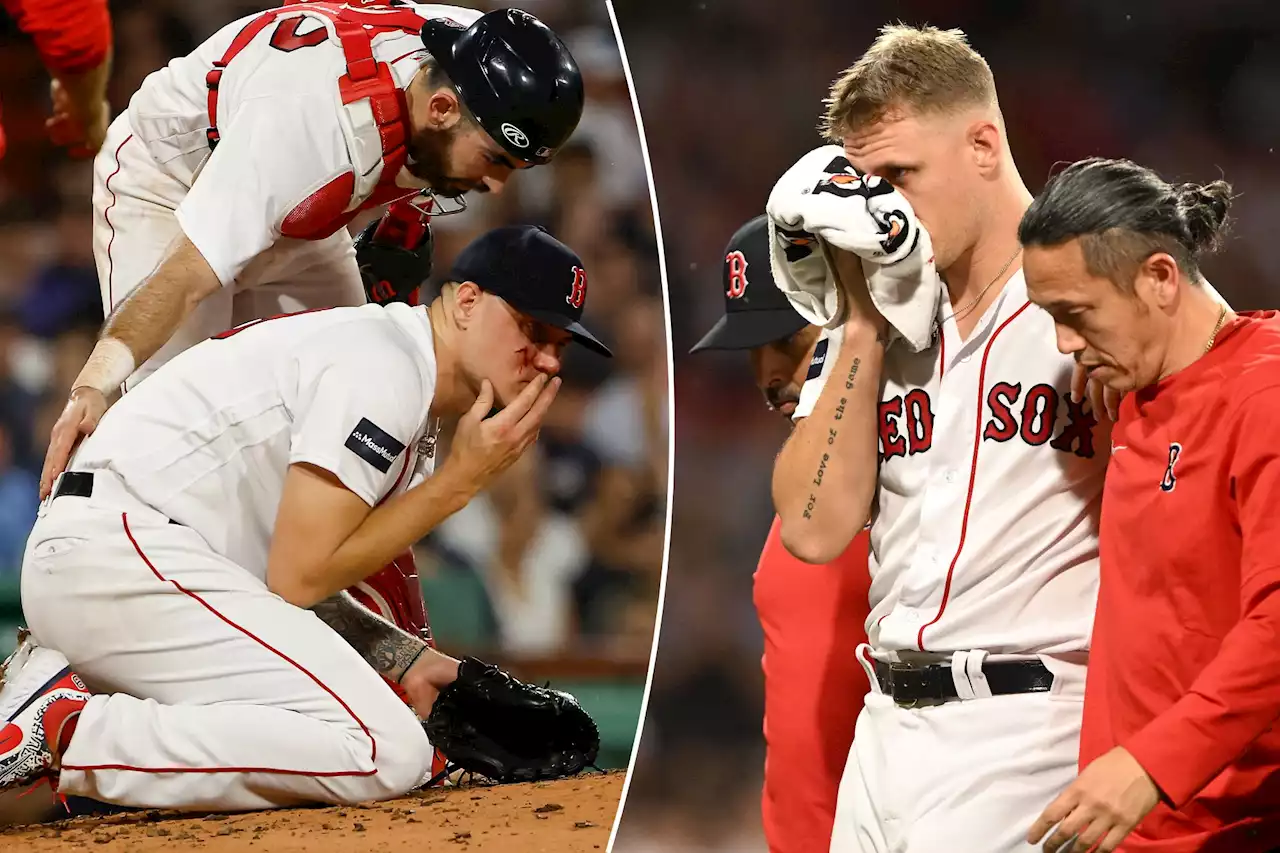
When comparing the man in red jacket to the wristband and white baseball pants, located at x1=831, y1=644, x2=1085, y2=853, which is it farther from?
white baseball pants, located at x1=831, y1=644, x2=1085, y2=853

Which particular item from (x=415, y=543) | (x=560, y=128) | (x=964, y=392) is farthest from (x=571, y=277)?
(x=964, y=392)

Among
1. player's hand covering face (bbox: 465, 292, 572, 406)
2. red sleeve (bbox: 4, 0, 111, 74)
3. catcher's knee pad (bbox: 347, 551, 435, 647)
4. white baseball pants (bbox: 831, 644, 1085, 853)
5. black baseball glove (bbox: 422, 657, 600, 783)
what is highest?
red sleeve (bbox: 4, 0, 111, 74)

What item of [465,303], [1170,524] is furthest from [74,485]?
[1170,524]

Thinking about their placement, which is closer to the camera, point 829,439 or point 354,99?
point 829,439

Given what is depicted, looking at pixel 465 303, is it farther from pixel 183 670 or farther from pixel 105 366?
pixel 183 670

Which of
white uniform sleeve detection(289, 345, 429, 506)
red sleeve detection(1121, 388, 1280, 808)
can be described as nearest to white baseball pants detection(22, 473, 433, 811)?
white uniform sleeve detection(289, 345, 429, 506)

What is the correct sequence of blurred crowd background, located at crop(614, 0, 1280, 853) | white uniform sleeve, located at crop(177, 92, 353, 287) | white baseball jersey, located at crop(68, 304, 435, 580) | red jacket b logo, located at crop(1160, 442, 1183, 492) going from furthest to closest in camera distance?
blurred crowd background, located at crop(614, 0, 1280, 853) → white baseball jersey, located at crop(68, 304, 435, 580) → white uniform sleeve, located at crop(177, 92, 353, 287) → red jacket b logo, located at crop(1160, 442, 1183, 492)

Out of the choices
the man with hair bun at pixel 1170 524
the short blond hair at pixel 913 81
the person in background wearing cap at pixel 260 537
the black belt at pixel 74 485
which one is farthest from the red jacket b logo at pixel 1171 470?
the black belt at pixel 74 485

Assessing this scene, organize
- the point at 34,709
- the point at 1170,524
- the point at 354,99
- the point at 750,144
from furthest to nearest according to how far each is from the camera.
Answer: the point at 750,144
the point at 34,709
the point at 354,99
the point at 1170,524
